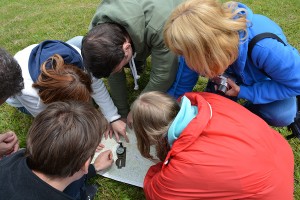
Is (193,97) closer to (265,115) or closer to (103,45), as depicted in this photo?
(103,45)

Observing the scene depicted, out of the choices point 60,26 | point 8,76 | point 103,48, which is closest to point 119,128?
point 103,48

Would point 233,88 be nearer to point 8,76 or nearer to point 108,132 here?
point 108,132

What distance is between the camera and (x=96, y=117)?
5.64 feet

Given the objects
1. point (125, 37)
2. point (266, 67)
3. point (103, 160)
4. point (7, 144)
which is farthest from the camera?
point (103, 160)

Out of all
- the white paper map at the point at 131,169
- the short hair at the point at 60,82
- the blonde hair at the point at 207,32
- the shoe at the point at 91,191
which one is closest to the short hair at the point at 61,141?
the short hair at the point at 60,82

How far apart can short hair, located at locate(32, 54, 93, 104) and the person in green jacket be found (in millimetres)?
118

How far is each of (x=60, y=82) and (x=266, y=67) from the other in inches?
53.8

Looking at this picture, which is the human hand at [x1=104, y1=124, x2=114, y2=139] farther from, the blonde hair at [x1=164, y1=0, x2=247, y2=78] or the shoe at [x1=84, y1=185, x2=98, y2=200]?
the blonde hair at [x1=164, y1=0, x2=247, y2=78]

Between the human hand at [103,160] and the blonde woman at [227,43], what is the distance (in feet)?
3.84

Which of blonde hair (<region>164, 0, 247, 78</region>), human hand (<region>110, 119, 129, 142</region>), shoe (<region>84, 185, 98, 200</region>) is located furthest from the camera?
human hand (<region>110, 119, 129, 142</region>)

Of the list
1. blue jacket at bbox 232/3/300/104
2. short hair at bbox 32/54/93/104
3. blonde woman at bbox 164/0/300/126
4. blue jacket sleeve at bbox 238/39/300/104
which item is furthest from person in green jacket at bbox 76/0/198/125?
blue jacket sleeve at bbox 238/39/300/104

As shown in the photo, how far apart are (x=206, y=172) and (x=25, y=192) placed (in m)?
0.91

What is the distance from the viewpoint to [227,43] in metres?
1.80

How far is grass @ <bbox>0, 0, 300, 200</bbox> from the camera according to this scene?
2562 mm
